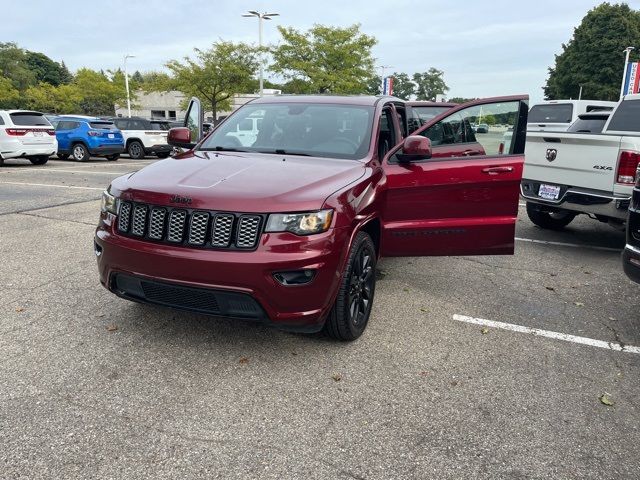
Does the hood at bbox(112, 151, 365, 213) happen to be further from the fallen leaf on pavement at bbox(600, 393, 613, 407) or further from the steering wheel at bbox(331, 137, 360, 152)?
the fallen leaf on pavement at bbox(600, 393, 613, 407)

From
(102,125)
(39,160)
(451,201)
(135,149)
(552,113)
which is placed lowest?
(39,160)

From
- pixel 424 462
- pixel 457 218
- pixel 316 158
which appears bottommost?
pixel 424 462

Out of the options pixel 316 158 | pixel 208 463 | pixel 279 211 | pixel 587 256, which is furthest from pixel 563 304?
pixel 208 463

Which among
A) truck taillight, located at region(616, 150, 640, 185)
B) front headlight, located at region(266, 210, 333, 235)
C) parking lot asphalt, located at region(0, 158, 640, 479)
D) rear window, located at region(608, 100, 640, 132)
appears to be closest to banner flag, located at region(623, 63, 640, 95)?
rear window, located at region(608, 100, 640, 132)

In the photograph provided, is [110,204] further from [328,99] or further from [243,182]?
[328,99]

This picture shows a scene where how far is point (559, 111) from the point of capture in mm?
14055

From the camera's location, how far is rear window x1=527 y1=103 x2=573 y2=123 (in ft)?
45.2

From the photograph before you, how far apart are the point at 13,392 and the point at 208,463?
53.0 inches

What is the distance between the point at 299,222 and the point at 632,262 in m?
2.60

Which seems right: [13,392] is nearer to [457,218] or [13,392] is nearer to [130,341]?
[130,341]

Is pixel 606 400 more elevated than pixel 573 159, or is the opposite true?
pixel 573 159

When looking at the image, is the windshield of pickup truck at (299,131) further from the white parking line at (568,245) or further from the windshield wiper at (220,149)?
the white parking line at (568,245)

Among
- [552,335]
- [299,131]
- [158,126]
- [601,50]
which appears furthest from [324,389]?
[601,50]

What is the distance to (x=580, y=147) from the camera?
19.8ft
